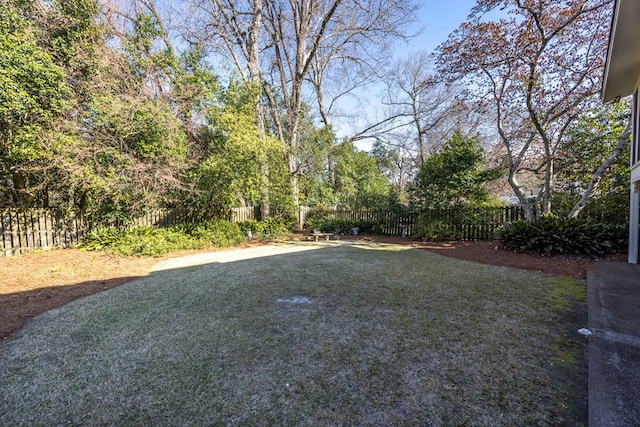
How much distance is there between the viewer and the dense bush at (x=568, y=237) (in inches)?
236

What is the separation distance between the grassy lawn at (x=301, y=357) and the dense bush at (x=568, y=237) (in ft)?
7.17

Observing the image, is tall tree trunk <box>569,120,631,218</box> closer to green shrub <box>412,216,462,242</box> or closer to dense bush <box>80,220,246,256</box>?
green shrub <box>412,216,462,242</box>

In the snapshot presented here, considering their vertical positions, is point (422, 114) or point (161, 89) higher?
point (422, 114)

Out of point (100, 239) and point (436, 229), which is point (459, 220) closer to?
point (436, 229)

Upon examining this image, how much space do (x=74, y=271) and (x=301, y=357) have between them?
591 centimetres

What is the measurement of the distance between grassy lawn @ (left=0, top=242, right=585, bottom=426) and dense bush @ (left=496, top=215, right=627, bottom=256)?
2186 millimetres

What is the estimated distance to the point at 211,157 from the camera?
29.1ft

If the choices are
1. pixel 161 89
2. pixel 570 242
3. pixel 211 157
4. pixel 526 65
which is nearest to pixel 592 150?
pixel 526 65

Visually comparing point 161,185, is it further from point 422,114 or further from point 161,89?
point 422,114

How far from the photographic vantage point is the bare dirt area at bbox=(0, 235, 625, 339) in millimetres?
4027

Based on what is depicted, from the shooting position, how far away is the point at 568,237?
20.4 feet

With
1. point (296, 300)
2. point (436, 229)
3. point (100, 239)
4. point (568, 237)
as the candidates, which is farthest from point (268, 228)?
point (568, 237)

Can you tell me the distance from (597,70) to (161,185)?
1203cm

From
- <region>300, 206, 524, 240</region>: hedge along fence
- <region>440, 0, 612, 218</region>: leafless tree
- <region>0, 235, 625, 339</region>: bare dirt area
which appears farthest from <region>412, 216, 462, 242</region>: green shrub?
<region>440, 0, 612, 218</region>: leafless tree
